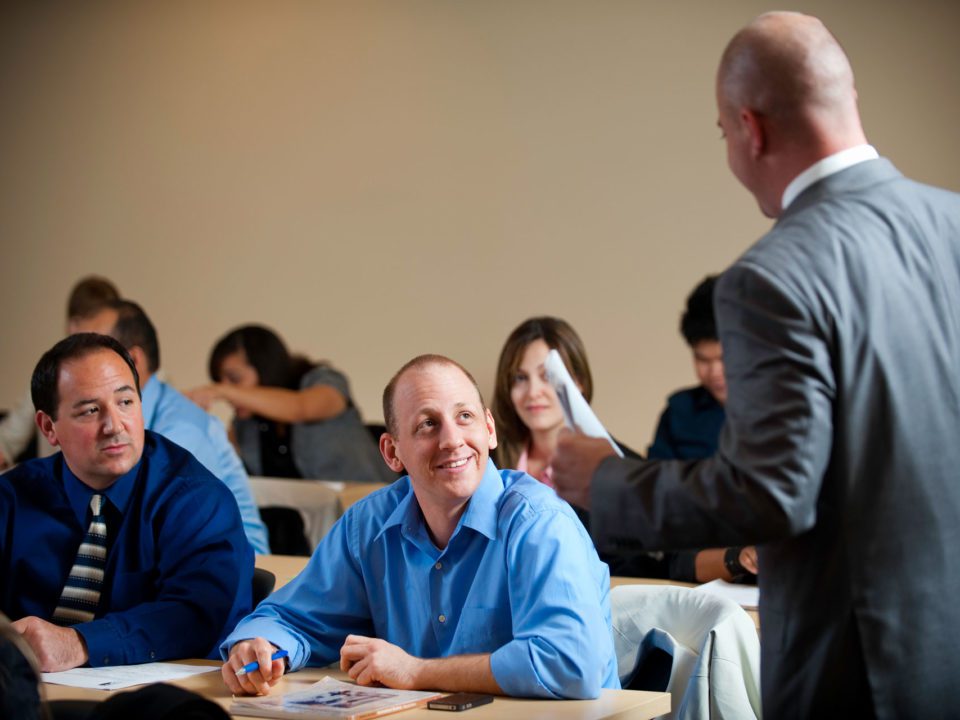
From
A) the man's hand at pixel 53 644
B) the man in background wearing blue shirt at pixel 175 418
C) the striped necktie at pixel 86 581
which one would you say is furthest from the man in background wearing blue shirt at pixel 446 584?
the man in background wearing blue shirt at pixel 175 418

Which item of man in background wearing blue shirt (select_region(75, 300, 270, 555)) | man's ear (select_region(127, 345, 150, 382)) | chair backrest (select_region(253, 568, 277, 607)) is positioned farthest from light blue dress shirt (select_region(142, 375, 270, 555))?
chair backrest (select_region(253, 568, 277, 607))

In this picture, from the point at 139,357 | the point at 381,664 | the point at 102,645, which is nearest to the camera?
the point at 381,664

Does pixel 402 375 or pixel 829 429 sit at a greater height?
pixel 402 375

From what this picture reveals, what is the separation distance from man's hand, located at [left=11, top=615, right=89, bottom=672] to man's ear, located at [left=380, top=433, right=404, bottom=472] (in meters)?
0.68

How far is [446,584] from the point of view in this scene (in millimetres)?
2350

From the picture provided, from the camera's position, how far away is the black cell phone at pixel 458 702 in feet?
6.54

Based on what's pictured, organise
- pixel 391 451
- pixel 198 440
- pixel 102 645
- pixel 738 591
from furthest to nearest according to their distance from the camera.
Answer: pixel 198 440, pixel 738 591, pixel 391 451, pixel 102 645

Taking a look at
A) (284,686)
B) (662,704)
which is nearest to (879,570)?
(662,704)

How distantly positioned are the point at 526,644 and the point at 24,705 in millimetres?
873

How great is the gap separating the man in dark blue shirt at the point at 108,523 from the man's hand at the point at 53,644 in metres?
0.18

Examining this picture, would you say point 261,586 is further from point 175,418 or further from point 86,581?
point 175,418

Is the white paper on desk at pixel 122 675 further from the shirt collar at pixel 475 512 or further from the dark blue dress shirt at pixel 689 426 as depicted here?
the dark blue dress shirt at pixel 689 426

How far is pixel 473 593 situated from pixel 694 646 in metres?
0.50

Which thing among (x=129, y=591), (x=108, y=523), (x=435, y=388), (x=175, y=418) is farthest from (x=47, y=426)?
(x=175, y=418)
